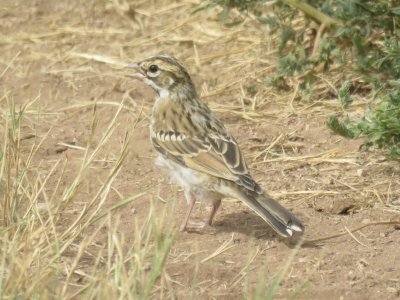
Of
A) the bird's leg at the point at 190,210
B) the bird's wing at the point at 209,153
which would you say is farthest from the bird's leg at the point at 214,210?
the bird's wing at the point at 209,153

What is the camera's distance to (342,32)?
28.6ft

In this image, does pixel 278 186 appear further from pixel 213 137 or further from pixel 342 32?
pixel 342 32

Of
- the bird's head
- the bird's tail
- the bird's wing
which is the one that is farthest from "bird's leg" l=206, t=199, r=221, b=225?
the bird's head

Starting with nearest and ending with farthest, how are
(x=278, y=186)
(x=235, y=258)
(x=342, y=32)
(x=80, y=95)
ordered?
(x=235, y=258)
(x=278, y=186)
(x=342, y=32)
(x=80, y=95)

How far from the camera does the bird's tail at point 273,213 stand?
6.71 meters

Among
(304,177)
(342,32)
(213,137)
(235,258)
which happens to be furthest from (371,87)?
(235,258)

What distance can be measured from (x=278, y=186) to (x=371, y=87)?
80.4 inches

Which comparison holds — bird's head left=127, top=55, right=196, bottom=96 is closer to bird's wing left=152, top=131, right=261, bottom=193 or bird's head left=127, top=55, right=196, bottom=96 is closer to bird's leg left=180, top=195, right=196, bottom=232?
bird's wing left=152, top=131, right=261, bottom=193

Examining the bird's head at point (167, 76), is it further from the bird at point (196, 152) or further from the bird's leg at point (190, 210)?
the bird's leg at point (190, 210)

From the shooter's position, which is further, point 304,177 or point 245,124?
point 245,124

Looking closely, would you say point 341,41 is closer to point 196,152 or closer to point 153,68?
point 153,68

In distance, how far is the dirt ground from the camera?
6512 mm

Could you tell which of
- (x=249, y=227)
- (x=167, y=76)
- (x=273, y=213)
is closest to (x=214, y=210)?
(x=249, y=227)

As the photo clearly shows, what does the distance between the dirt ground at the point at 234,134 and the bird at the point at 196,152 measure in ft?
0.73
